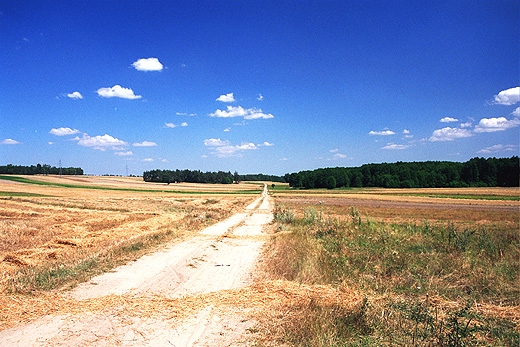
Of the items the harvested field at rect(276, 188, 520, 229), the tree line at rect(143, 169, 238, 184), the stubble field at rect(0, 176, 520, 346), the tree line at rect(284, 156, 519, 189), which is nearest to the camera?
the stubble field at rect(0, 176, 520, 346)

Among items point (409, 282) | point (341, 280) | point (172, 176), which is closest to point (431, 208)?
point (409, 282)

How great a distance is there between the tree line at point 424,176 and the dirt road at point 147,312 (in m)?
123

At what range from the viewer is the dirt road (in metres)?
6.14

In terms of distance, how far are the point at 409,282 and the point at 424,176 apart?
150 meters

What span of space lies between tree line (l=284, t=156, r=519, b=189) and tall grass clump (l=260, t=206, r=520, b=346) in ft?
375

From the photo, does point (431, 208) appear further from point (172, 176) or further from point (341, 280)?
point (172, 176)

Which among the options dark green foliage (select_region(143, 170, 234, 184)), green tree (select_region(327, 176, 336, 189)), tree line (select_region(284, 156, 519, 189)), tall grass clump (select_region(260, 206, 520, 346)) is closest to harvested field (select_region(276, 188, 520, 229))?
tall grass clump (select_region(260, 206, 520, 346))

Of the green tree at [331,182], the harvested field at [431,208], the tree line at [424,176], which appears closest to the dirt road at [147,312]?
the harvested field at [431,208]

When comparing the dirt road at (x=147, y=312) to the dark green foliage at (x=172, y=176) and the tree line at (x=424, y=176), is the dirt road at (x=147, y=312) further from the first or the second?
the dark green foliage at (x=172, y=176)

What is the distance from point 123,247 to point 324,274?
9.54 m

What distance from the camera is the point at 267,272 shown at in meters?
11.2

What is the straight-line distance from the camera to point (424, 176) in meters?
144

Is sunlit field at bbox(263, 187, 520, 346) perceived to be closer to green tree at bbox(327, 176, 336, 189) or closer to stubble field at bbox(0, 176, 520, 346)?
stubble field at bbox(0, 176, 520, 346)

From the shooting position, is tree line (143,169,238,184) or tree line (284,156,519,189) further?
tree line (143,169,238,184)
